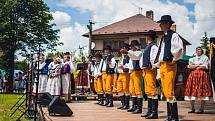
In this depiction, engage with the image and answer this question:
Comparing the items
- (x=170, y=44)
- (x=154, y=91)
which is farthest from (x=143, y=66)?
(x=170, y=44)

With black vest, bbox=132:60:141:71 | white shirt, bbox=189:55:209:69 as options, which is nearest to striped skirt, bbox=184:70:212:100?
white shirt, bbox=189:55:209:69

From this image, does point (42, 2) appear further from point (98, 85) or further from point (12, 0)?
point (98, 85)

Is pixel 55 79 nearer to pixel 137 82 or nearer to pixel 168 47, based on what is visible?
pixel 137 82

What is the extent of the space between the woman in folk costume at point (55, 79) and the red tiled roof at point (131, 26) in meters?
24.9

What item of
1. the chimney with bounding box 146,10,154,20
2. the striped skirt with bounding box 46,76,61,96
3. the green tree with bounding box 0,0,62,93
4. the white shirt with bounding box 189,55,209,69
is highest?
the chimney with bounding box 146,10,154,20

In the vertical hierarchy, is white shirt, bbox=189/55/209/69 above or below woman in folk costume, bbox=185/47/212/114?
above

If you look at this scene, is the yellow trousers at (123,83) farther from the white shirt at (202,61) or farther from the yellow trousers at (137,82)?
the white shirt at (202,61)

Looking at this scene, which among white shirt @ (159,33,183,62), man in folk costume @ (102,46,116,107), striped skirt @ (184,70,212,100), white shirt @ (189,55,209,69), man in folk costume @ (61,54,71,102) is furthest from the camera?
man in folk costume @ (61,54,71,102)

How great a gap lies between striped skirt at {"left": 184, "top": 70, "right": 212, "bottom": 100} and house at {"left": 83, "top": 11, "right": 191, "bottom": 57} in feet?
86.2

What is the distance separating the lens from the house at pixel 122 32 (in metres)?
35.4

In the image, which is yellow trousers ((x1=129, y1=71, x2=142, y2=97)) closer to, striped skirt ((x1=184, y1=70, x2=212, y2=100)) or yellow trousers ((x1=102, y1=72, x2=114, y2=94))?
striped skirt ((x1=184, y1=70, x2=212, y2=100))

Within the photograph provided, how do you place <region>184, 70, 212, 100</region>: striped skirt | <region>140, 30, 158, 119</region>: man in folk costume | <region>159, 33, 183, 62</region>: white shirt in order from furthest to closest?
<region>184, 70, 212, 100</region>: striped skirt
<region>140, 30, 158, 119</region>: man in folk costume
<region>159, 33, 183, 62</region>: white shirt

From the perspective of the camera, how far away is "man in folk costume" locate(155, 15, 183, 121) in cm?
589

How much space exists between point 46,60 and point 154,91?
217 inches
